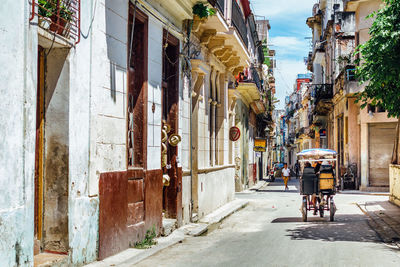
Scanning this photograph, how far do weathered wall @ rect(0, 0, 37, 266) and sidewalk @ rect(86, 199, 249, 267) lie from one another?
6.82 feet

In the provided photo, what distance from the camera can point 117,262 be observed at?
817cm

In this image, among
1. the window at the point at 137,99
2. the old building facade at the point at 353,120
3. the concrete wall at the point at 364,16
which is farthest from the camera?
the concrete wall at the point at 364,16

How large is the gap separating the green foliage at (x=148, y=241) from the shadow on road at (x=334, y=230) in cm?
283

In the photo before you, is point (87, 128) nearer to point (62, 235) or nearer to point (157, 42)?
point (62, 235)

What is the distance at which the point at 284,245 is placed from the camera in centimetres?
1012

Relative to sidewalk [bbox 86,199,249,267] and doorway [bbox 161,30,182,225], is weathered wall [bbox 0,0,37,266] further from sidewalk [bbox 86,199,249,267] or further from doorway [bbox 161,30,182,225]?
doorway [bbox 161,30,182,225]

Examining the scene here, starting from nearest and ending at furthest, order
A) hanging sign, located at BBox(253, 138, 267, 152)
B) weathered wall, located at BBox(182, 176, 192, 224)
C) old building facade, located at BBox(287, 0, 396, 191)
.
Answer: weathered wall, located at BBox(182, 176, 192, 224) → old building facade, located at BBox(287, 0, 396, 191) → hanging sign, located at BBox(253, 138, 267, 152)

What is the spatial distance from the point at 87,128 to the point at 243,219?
27.9ft

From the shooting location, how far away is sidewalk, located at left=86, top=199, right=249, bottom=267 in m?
8.23

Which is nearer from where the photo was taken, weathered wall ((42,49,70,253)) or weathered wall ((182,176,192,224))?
weathered wall ((42,49,70,253))

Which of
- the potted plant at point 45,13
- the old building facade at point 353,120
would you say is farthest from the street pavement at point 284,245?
the old building facade at point 353,120

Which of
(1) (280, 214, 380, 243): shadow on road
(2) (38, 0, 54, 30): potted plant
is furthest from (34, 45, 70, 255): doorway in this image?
(1) (280, 214, 380, 243): shadow on road

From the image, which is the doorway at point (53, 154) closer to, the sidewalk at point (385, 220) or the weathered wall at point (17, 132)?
the weathered wall at point (17, 132)

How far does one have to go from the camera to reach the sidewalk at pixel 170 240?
27.0ft
